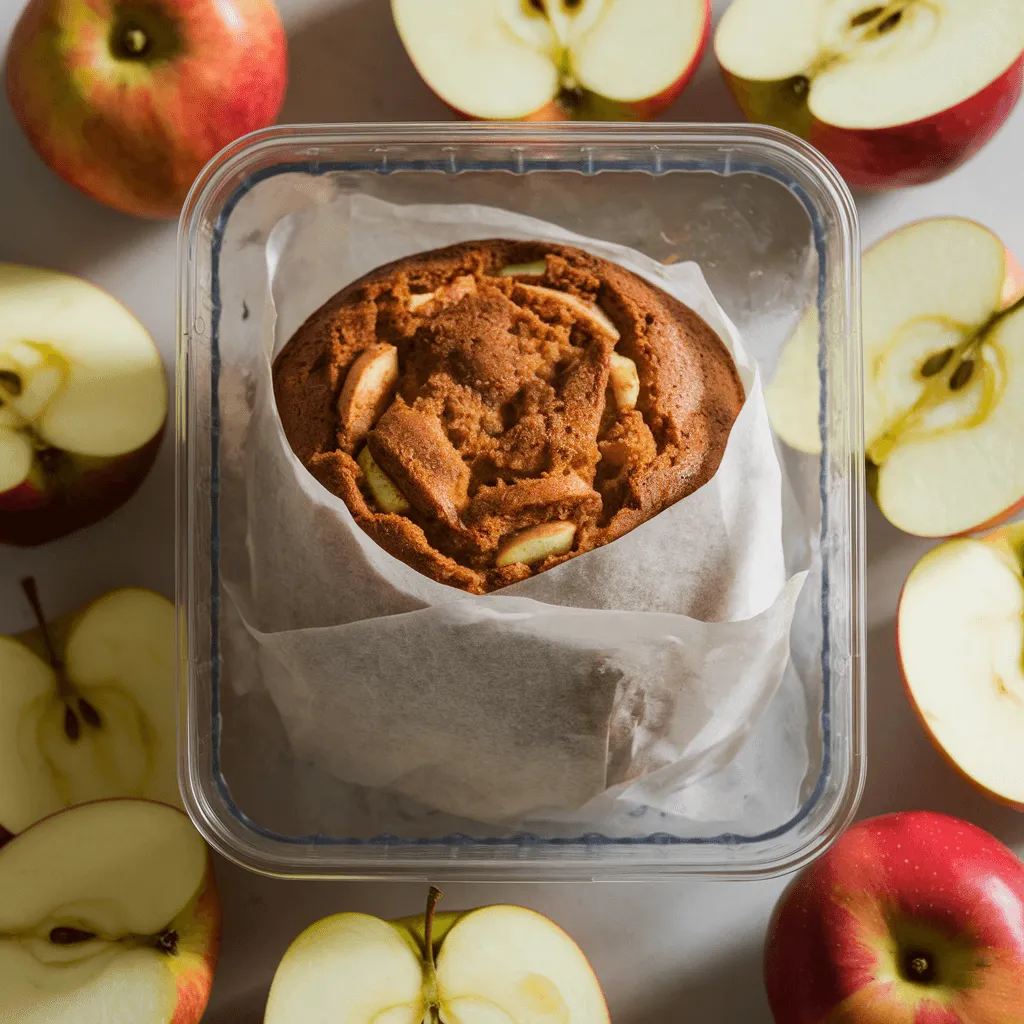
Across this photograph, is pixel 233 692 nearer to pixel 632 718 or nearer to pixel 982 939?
pixel 632 718

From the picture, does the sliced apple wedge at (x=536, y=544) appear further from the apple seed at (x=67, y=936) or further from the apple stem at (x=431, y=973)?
the apple seed at (x=67, y=936)

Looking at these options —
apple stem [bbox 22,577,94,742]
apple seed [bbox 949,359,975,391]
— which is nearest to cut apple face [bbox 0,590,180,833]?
apple stem [bbox 22,577,94,742]

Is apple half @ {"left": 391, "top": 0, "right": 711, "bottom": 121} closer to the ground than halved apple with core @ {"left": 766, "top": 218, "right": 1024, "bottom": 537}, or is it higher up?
higher up

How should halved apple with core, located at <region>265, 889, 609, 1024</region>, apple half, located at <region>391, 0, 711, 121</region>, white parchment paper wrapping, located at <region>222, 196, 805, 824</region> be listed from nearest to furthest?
white parchment paper wrapping, located at <region>222, 196, 805, 824</region> < halved apple with core, located at <region>265, 889, 609, 1024</region> < apple half, located at <region>391, 0, 711, 121</region>

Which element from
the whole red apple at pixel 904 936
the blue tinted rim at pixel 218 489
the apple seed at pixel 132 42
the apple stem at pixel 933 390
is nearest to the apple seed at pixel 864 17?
the blue tinted rim at pixel 218 489

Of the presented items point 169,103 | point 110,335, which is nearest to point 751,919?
point 110,335

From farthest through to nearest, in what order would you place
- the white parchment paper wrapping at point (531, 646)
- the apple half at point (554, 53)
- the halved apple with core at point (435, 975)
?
1. the apple half at point (554, 53)
2. the halved apple with core at point (435, 975)
3. the white parchment paper wrapping at point (531, 646)

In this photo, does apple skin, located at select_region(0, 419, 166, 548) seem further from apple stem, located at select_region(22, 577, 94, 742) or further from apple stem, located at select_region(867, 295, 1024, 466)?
apple stem, located at select_region(867, 295, 1024, 466)
